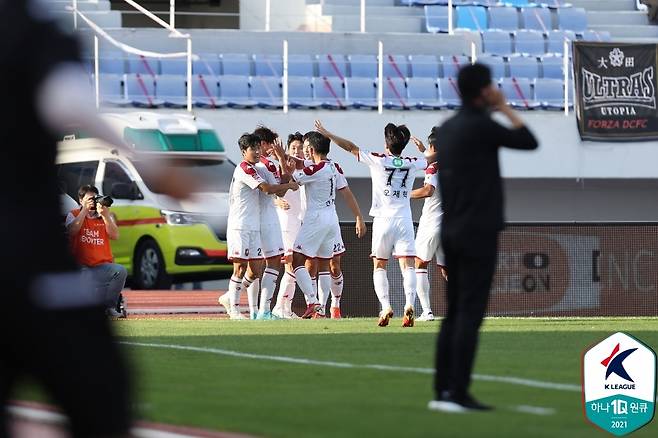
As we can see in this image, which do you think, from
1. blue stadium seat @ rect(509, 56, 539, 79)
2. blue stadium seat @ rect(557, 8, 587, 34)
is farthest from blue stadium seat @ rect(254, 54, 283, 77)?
blue stadium seat @ rect(557, 8, 587, 34)

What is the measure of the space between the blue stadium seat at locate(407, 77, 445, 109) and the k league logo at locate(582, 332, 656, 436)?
20137mm

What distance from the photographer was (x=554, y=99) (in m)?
30.3

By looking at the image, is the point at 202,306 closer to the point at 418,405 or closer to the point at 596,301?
the point at 596,301

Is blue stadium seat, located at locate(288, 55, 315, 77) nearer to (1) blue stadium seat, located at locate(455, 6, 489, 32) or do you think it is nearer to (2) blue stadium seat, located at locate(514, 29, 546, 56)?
(1) blue stadium seat, located at locate(455, 6, 489, 32)

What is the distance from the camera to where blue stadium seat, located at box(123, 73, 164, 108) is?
28.4m

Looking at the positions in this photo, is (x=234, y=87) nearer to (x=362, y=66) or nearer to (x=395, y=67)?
(x=362, y=66)

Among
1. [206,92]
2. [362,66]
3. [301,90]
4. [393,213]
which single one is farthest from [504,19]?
[393,213]

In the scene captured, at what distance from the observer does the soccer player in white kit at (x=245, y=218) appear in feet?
57.4

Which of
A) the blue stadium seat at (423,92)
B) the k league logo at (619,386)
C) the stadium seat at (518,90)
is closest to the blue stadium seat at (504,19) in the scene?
the stadium seat at (518,90)

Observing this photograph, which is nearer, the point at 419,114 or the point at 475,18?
the point at 419,114

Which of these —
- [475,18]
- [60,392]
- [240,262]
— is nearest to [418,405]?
[60,392]

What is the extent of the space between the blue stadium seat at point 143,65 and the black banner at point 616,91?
7772 millimetres

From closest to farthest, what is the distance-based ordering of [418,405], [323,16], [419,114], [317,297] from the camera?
[418,405] → [317,297] → [419,114] → [323,16]

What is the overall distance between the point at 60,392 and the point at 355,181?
84.6 ft
